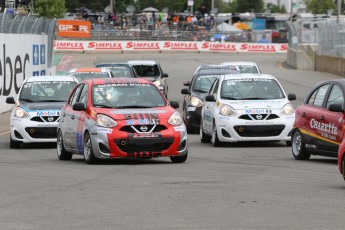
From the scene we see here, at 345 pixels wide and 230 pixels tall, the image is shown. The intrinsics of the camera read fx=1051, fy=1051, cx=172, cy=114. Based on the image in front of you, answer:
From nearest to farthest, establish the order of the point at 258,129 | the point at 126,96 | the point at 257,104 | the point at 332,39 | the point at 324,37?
the point at 126,96 < the point at 258,129 < the point at 257,104 < the point at 332,39 < the point at 324,37

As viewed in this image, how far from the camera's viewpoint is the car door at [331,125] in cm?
1584

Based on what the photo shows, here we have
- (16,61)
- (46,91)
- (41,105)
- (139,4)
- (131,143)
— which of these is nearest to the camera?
(131,143)

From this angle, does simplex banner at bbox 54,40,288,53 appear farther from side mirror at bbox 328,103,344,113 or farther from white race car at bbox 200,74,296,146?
side mirror at bbox 328,103,344,113

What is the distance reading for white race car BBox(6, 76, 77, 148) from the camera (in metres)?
20.7

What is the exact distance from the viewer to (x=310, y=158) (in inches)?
708

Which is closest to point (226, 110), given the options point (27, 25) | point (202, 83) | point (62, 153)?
point (62, 153)

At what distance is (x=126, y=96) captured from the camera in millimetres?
16703

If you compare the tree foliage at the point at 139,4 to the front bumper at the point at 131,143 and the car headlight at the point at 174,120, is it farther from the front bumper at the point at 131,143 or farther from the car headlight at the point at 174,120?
the front bumper at the point at 131,143

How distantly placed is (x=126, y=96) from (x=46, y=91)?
5.71 m

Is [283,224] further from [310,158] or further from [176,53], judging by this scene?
[176,53]

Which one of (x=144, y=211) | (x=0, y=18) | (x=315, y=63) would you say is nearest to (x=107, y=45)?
(x=315, y=63)

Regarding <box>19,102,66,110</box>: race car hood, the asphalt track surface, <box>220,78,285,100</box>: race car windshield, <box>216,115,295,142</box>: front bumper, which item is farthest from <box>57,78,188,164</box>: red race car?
<box>220,78,285,100</box>: race car windshield

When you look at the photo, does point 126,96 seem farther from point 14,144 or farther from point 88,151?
point 14,144

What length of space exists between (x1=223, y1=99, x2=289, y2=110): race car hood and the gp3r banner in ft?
195
